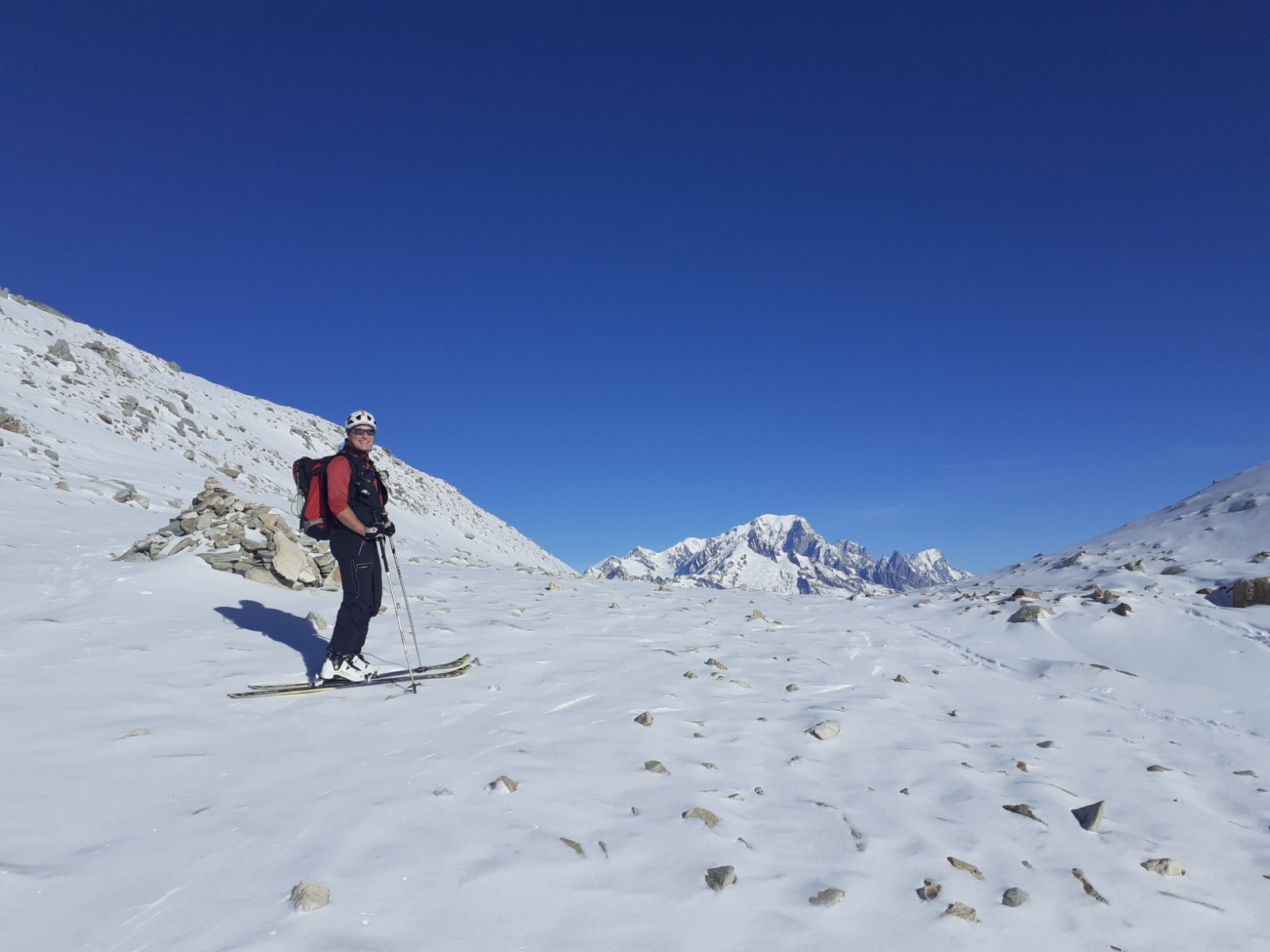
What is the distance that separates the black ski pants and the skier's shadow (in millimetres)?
1023

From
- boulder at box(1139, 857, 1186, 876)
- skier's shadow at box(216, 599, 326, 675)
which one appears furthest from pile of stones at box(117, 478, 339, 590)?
boulder at box(1139, 857, 1186, 876)

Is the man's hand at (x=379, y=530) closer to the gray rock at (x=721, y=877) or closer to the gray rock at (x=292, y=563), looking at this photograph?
the gray rock at (x=292, y=563)

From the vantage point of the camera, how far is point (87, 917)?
12.6 feet

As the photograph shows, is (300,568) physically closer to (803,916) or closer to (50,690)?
(50,690)

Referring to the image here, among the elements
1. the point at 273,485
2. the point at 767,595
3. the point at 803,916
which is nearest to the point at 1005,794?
the point at 803,916

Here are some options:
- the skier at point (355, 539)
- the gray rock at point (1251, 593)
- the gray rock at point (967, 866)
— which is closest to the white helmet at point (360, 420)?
the skier at point (355, 539)

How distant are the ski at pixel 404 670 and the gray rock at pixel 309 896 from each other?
168 inches

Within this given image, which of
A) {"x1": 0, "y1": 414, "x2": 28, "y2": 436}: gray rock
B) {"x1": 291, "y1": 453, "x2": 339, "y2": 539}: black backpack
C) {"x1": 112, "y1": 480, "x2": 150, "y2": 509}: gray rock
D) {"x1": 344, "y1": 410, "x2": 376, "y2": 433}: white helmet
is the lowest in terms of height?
{"x1": 291, "y1": 453, "x2": 339, "y2": 539}: black backpack

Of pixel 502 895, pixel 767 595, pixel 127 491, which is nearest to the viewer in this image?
pixel 502 895

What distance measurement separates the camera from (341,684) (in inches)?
324

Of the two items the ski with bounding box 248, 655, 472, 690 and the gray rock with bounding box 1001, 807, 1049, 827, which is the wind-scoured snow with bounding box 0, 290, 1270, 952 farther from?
the ski with bounding box 248, 655, 472, 690

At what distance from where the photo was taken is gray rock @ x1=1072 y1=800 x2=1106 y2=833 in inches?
229

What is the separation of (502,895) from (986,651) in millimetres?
11900

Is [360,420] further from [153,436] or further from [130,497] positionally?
[153,436]
